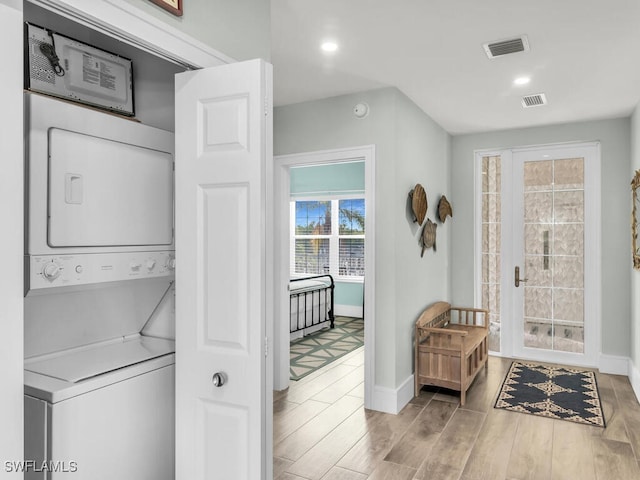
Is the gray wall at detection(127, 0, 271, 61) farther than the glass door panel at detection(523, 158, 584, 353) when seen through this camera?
No

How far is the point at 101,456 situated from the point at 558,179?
195 inches

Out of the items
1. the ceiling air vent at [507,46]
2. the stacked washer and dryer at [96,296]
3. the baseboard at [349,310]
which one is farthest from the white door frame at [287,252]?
the baseboard at [349,310]

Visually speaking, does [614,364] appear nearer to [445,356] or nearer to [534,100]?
[445,356]

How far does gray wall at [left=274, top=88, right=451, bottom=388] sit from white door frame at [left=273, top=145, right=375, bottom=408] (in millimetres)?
46

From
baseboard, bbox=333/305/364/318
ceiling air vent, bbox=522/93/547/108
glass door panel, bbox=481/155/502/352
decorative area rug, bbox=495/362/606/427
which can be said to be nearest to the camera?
decorative area rug, bbox=495/362/606/427

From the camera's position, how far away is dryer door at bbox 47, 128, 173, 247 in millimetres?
1633

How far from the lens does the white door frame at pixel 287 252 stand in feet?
12.1

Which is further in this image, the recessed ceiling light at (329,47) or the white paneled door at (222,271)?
the recessed ceiling light at (329,47)

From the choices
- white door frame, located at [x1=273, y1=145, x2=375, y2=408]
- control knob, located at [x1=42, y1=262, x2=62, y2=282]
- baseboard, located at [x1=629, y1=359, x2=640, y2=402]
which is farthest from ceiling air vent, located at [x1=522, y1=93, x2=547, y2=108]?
control knob, located at [x1=42, y1=262, x2=62, y2=282]

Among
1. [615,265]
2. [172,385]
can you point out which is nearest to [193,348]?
[172,385]

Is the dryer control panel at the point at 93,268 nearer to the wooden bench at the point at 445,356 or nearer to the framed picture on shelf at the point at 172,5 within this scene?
the framed picture on shelf at the point at 172,5

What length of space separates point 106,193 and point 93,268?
0.30 metres

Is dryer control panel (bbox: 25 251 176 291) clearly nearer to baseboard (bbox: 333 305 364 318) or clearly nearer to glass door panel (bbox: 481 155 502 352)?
glass door panel (bbox: 481 155 502 352)
